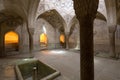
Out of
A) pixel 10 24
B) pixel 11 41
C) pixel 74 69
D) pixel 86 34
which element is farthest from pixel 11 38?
pixel 86 34

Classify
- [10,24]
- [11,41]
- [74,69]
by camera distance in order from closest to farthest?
[74,69]
[10,24]
[11,41]

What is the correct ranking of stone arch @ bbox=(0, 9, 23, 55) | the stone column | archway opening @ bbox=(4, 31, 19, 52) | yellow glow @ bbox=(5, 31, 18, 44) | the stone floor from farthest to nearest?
yellow glow @ bbox=(5, 31, 18, 44), archway opening @ bbox=(4, 31, 19, 52), stone arch @ bbox=(0, 9, 23, 55), the stone floor, the stone column

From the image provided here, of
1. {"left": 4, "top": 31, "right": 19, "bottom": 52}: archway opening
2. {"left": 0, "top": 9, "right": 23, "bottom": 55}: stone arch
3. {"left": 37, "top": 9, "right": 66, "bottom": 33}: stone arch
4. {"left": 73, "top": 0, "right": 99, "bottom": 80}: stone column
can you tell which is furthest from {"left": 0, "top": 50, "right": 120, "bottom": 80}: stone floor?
{"left": 37, "top": 9, "right": 66, "bottom": 33}: stone arch

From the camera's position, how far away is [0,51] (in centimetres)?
1316

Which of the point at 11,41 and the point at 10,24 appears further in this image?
the point at 11,41

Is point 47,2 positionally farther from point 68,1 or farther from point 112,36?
point 112,36

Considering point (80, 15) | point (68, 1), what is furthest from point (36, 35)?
point (80, 15)

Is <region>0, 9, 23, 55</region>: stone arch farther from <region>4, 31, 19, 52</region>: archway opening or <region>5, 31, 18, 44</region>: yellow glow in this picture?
<region>5, 31, 18, 44</region>: yellow glow

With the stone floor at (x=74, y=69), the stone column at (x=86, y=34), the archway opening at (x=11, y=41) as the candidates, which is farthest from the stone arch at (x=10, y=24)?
the stone column at (x=86, y=34)

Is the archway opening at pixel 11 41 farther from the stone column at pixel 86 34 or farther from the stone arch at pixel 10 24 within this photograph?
the stone column at pixel 86 34

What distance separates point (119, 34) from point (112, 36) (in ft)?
12.1

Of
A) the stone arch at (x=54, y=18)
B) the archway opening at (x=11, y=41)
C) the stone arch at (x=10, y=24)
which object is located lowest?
the archway opening at (x=11, y=41)

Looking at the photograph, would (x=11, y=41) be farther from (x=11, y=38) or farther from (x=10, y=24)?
(x=10, y=24)

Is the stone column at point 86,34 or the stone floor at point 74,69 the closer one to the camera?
the stone column at point 86,34
